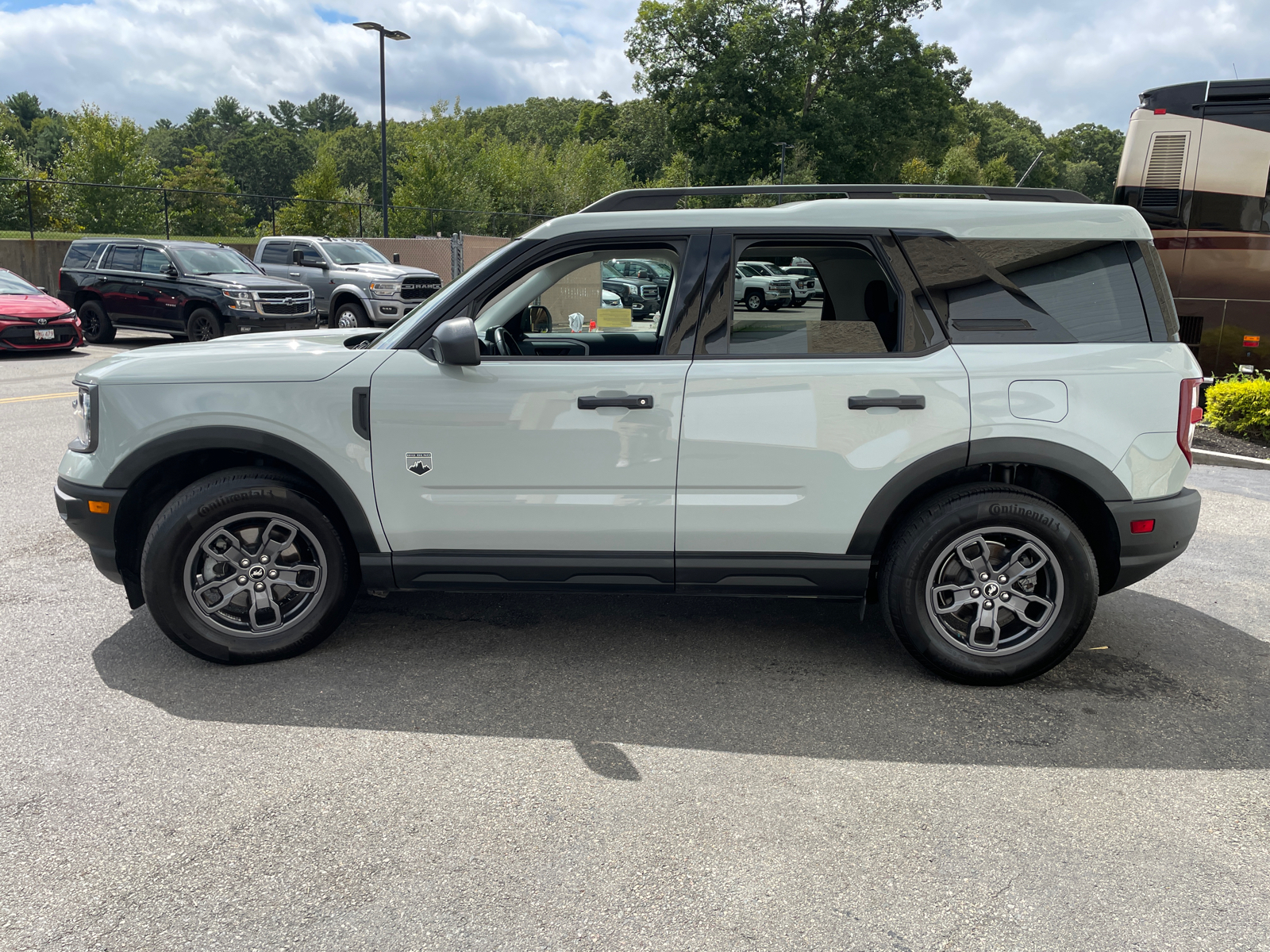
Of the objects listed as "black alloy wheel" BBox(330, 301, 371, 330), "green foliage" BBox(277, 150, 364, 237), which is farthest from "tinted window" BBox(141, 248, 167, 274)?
"green foliage" BBox(277, 150, 364, 237)

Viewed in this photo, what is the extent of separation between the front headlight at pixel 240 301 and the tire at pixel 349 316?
3.10m

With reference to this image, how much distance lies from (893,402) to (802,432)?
37 centimetres

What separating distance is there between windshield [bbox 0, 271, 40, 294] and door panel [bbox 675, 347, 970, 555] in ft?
53.9

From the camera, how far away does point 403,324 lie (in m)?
4.04

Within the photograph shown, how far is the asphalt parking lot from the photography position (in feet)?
8.27

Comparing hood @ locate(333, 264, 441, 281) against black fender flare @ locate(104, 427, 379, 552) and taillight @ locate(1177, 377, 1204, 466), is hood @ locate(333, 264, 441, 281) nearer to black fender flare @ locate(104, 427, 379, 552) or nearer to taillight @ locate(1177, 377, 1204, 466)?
black fender flare @ locate(104, 427, 379, 552)

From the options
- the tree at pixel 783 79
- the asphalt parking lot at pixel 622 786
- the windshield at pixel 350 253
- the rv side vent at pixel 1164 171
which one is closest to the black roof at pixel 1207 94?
the rv side vent at pixel 1164 171

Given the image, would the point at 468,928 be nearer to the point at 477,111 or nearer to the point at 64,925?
the point at 64,925

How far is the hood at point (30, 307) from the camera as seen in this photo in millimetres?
15562

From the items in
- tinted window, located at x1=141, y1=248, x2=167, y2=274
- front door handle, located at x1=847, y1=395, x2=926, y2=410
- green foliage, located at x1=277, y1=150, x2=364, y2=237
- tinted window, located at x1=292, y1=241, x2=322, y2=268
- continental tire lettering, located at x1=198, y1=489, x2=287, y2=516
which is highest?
green foliage, located at x1=277, y1=150, x2=364, y2=237

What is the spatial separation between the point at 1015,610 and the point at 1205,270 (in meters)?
9.35

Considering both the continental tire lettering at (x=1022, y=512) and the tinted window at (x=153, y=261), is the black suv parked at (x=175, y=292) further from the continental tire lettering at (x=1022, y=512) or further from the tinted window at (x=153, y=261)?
the continental tire lettering at (x=1022, y=512)

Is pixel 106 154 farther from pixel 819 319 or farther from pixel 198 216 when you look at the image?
pixel 819 319

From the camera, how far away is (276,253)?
2122cm
